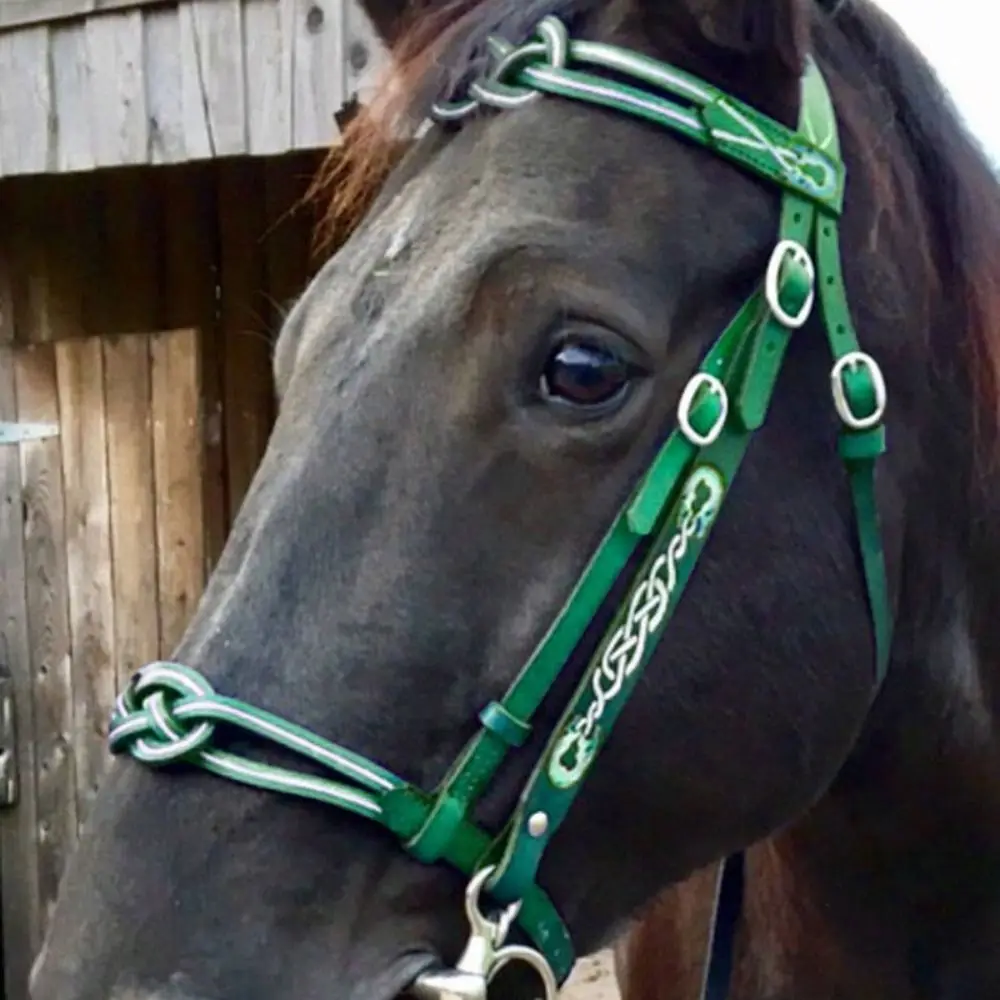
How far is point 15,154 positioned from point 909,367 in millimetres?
2623

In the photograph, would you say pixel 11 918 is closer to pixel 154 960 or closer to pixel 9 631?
pixel 9 631

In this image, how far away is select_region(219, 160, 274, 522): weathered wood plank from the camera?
3988 millimetres

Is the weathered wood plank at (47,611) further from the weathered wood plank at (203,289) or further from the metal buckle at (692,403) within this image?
the metal buckle at (692,403)

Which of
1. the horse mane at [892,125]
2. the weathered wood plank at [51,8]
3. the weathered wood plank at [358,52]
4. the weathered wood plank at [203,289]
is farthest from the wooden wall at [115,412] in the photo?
the horse mane at [892,125]

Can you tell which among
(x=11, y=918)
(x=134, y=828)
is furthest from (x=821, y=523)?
(x=11, y=918)

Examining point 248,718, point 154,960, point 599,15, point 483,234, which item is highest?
point 599,15

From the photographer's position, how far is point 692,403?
49.2 inches

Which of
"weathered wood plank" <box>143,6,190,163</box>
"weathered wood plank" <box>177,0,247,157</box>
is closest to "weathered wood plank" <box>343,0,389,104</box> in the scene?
"weathered wood plank" <box>177,0,247,157</box>

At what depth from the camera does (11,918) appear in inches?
175

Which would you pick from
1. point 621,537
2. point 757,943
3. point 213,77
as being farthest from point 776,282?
point 213,77

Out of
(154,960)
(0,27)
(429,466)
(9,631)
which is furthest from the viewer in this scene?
(9,631)

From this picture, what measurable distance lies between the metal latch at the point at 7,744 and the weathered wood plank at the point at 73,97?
171cm

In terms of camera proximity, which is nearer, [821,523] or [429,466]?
[429,466]

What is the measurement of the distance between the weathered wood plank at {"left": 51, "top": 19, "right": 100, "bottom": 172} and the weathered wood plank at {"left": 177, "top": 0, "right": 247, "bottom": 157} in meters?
0.30
